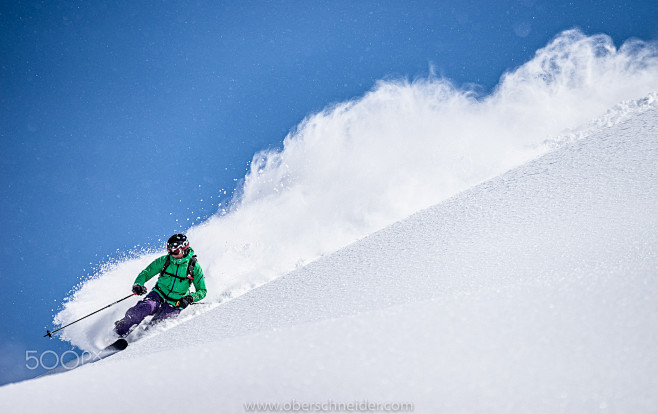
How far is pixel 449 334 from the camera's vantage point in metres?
2.30

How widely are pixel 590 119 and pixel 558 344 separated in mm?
9031

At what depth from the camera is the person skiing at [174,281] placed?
6.25 m

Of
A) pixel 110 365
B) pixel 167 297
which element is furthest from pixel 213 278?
pixel 110 365

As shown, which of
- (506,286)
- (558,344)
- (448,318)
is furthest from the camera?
(506,286)

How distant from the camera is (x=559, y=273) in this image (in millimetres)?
2980

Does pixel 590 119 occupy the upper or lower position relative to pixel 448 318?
upper

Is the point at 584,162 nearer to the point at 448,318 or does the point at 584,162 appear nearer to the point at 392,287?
the point at 392,287

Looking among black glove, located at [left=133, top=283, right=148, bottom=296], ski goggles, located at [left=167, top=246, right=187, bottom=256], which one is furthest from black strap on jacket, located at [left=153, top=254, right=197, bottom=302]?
black glove, located at [left=133, top=283, right=148, bottom=296]

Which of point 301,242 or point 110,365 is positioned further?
point 301,242

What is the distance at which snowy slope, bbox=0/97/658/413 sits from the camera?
180 centimetres

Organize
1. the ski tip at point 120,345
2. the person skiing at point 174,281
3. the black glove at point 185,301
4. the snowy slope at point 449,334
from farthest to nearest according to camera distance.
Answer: the person skiing at point 174,281
the black glove at point 185,301
the ski tip at point 120,345
the snowy slope at point 449,334

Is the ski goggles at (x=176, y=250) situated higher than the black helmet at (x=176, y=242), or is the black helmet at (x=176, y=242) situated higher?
the black helmet at (x=176, y=242)

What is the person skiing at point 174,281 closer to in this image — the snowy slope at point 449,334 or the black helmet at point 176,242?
the black helmet at point 176,242

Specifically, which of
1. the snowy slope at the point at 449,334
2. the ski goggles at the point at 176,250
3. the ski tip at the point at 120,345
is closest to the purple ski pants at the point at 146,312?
the ski goggles at the point at 176,250
